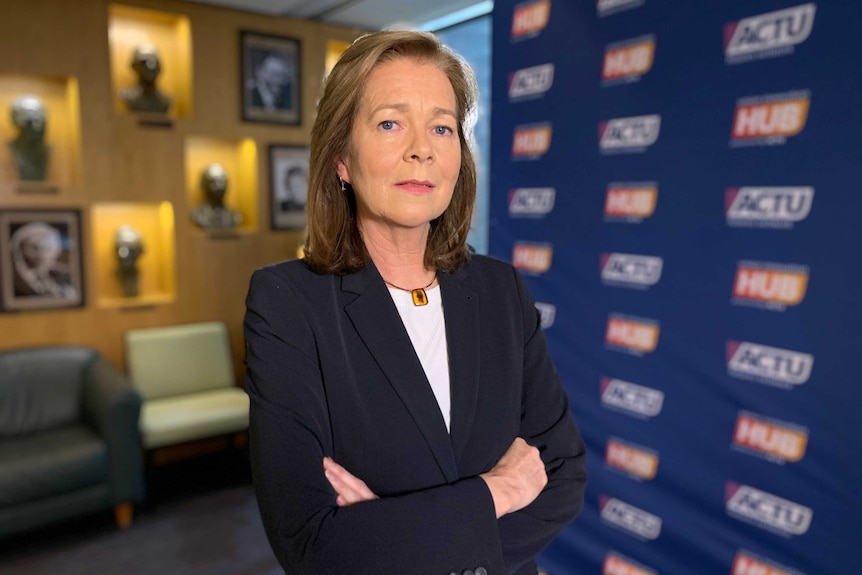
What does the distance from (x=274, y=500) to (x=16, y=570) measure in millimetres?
2729

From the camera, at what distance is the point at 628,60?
2.17 metres

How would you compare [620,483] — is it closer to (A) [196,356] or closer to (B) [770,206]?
(B) [770,206]

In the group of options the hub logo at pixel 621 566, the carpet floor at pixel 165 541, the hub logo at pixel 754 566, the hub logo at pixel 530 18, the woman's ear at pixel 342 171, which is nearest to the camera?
the woman's ear at pixel 342 171

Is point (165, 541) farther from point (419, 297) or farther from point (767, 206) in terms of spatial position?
point (767, 206)

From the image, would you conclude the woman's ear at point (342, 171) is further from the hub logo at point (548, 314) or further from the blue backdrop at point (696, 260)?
the hub logo at point (548, 314)

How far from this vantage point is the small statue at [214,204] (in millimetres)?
3998

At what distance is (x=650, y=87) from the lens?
2115 mm

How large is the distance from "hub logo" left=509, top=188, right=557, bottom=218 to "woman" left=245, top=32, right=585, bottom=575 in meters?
1.38

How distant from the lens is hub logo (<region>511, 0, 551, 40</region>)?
243 centimetres

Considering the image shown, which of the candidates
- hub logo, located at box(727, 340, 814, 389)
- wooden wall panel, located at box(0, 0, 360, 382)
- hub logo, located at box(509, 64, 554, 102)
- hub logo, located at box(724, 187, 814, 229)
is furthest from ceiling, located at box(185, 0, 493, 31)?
hub logo, located at box(727, 340, 814, 389)

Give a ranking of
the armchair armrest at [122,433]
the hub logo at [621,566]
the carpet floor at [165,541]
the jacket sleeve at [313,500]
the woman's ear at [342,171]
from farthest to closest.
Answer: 1. the armchair armrest at [122,433]
2. the carpet floor at [165,541]
3. the hub logo at [621,566]
4. the woman's ear at [342,171]
5. the jacket sleeve at [313,500]

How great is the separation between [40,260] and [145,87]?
1.21 meters

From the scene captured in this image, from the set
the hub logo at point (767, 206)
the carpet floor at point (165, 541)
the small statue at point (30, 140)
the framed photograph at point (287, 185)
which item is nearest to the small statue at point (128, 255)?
the small statue at point (30, 140)

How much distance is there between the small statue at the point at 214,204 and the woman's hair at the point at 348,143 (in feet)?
10.4
